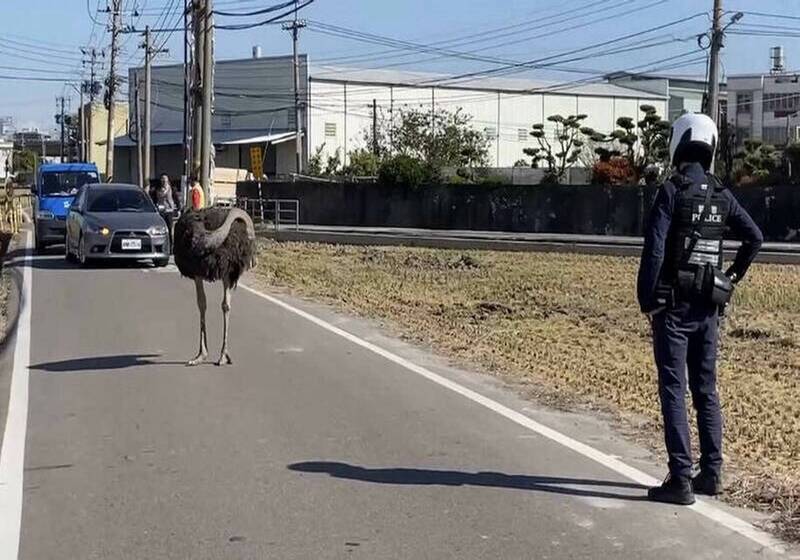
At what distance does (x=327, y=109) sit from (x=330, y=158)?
16.6 ft

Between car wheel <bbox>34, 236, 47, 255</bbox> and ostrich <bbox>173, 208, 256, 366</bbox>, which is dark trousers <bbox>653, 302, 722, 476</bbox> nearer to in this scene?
ostrich <bbox>173, 208, 256, 366</bbox>

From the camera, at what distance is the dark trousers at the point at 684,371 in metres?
6.80

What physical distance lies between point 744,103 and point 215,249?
80032mm

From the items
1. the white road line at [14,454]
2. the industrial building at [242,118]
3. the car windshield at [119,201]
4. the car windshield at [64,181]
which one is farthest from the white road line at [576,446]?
the industrial building at [242,118]

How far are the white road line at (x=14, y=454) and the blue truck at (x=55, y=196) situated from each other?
596 inches

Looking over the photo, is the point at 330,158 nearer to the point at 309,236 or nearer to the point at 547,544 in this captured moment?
the point at 309,236

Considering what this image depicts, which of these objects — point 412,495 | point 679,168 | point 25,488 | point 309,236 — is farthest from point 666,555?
point 309,236

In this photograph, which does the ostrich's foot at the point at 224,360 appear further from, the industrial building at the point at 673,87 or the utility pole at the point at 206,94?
the industrial building at the point at 673,87

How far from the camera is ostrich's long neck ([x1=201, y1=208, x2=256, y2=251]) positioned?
12.0 meters

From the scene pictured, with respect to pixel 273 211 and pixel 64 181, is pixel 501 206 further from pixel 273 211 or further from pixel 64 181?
pixel 64 181

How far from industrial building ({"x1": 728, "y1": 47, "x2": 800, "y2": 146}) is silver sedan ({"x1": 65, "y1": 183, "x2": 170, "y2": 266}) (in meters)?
60.5

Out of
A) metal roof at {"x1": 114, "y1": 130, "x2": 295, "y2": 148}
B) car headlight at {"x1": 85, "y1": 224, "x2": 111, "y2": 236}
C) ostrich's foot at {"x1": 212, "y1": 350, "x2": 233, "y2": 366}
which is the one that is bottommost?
ostrich's foot at {"x1": 212, "y1": 350, "x2": 233, "y2": 366}

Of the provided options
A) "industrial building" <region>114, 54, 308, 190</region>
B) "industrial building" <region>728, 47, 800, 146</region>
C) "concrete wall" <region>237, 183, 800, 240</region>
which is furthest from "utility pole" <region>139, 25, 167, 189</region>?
"industrial building" <region>728, 47, 800, 146</region>

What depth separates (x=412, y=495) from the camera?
7.15 metres
